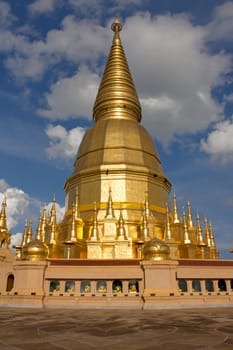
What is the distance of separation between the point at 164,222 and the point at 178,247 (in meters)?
2.82

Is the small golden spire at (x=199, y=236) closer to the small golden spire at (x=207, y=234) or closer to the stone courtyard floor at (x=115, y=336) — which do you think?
the small golden spire at (x=207, y=234)

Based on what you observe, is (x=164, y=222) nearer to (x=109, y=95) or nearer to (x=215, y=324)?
(x=109, y=95)

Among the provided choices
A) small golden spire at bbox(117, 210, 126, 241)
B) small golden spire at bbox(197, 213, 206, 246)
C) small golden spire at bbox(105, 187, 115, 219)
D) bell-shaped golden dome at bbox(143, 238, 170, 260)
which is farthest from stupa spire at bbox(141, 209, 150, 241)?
bell-shaped golden dome at bbox(143, 238, 170, 260)

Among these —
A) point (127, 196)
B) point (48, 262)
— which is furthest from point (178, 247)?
point (48, 262)

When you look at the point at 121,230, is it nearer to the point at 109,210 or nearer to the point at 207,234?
the point at 109,210

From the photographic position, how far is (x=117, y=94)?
114 feet

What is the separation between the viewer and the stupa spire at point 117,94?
34.8 metres

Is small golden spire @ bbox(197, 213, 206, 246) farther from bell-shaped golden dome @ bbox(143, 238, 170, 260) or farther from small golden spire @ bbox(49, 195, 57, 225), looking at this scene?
small golden spire @ bbox(49, 195, 57, 225)

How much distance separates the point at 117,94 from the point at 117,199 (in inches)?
494

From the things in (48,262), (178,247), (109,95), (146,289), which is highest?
(109,95)

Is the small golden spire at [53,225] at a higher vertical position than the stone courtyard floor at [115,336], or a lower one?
higher

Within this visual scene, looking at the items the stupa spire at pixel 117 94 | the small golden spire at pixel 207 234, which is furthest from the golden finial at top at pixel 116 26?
the small golden spire at pixel 207 234

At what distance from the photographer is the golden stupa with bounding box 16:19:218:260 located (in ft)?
81.8

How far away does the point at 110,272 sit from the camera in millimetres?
16875
